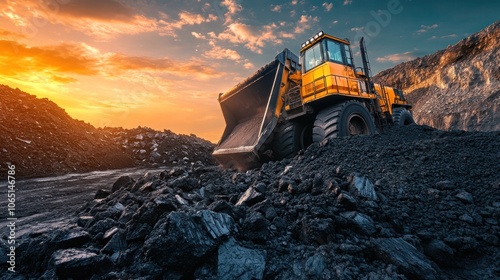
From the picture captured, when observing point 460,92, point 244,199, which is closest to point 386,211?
point 244,199

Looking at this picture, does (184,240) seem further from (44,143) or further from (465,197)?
(44,143)

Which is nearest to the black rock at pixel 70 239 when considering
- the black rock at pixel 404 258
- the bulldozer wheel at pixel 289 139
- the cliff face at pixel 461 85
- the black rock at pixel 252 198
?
the black rock at pixel 252 198

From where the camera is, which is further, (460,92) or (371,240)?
(460,92)

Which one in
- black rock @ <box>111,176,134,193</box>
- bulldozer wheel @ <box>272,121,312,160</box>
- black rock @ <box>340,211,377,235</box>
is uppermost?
bulldozer wheel @ <box>272,121,312,160</box>

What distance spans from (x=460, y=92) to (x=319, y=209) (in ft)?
64.6

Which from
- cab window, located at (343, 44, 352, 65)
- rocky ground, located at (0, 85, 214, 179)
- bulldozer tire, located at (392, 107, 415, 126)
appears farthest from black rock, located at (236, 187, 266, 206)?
rocky ground, located at (0, 85, 214, 179)

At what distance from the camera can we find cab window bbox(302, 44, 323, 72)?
609cm

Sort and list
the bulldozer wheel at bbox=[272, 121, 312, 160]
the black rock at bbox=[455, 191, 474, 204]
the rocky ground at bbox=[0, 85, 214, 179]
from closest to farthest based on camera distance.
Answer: the black rock at bbox=[455, 191, 474, 204] < the bulldozer wheel at bbox=[272, 121, 312, 160] < the rocky ground at bbox=[0, 85, 214, 179]

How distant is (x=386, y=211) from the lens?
2305 mm

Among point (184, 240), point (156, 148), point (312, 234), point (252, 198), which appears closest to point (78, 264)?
point (184, 240)

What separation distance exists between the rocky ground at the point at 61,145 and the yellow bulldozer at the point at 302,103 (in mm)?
8771

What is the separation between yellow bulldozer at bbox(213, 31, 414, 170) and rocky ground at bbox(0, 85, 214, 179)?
8.77m

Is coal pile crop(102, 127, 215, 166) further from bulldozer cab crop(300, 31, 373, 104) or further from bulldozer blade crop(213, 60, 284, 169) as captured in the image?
bulldozer cab crop(300, 31, 373, 104)

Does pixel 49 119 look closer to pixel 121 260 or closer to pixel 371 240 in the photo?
pixel 121 260
